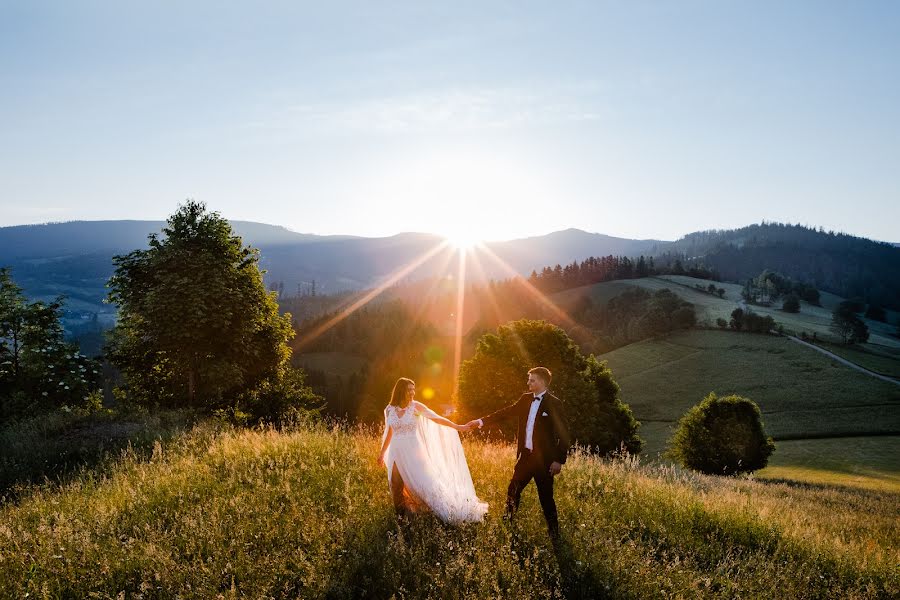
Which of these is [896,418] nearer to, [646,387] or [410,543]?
[646,387]

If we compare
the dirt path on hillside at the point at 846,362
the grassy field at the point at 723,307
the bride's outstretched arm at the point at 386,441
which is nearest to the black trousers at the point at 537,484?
the bride's outstretched arm at the point at 386,441

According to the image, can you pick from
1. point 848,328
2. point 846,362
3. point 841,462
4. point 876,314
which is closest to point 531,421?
point 841,462

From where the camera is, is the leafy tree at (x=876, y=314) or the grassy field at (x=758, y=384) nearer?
the grassy field at (x=758, y=384)

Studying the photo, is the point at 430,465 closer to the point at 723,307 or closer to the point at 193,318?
the point at 193,318

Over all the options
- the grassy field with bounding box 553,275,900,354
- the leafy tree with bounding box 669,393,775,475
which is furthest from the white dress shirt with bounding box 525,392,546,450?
the grassy field with bounding box 553,275,900,354

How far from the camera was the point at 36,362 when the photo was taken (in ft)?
95.1

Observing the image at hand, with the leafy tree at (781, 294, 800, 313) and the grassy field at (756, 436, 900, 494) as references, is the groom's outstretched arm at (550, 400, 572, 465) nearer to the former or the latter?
the grassy field at (756, 436, 900, 494)

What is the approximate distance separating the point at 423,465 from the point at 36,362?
29.3 meters

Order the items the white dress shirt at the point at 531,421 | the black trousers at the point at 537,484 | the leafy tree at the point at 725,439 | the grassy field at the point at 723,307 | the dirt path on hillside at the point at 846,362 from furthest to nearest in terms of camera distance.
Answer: the grassy field at the point at 723,307 < the dirt path on hillside at the point at 846,362 < the leafy tree at the point at 725,439 < the white dress shirt at the point at 531,421 < the black trousers at the point at 537,484

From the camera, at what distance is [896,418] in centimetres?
7625

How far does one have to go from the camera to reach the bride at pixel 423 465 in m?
7.99

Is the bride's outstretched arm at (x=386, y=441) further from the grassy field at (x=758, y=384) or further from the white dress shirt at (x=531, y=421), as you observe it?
the grassy field at (x=758, y=384)

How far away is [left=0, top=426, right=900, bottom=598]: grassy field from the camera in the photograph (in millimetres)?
6148

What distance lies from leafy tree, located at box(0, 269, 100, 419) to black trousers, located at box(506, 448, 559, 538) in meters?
27.2
